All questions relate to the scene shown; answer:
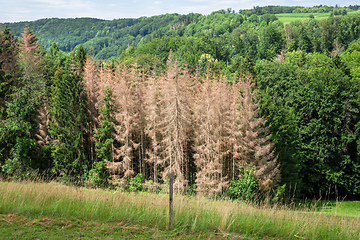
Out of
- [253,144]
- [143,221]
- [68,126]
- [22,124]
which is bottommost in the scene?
[253,144]

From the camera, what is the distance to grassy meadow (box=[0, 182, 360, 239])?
7355mm

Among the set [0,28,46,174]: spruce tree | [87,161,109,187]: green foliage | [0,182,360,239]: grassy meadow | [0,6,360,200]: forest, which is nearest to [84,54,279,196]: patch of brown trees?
[0,6,360,200]: forest

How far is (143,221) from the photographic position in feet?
26.4

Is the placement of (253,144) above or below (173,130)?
below

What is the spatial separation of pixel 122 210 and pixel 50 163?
86.5 ft

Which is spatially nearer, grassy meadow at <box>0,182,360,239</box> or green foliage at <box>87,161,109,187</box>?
grassy meadow at <box>0,182,360,239</box>

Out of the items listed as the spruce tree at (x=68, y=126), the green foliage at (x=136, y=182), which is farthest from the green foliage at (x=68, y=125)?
the green foliage at (x=136, y=182)

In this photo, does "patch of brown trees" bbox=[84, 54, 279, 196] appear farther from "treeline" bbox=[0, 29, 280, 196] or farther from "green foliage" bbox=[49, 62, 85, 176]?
"green foliage" bbox=[49, 62, 85, 176]

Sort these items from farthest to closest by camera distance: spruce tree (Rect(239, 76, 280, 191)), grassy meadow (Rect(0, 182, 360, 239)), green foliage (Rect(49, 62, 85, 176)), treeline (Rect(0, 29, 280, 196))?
1. green foliage (Rect(49, 62, 85, 176))
2. spruce tree (Rect(239, 76, 280, 191))
3. treeline (Rect(0, 29, 280, 196))
4. grassy meadow (Rect(0, 182, 360, 239))

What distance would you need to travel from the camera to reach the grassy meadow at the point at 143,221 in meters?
7.36

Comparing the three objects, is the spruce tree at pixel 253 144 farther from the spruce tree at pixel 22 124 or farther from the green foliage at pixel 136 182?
the spruce tree at pixel 22 124

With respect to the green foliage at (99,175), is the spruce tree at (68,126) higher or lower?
higher

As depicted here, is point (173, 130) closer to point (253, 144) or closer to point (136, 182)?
point (136, 182)

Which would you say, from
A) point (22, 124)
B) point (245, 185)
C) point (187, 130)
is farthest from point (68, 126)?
point (245, 185)
